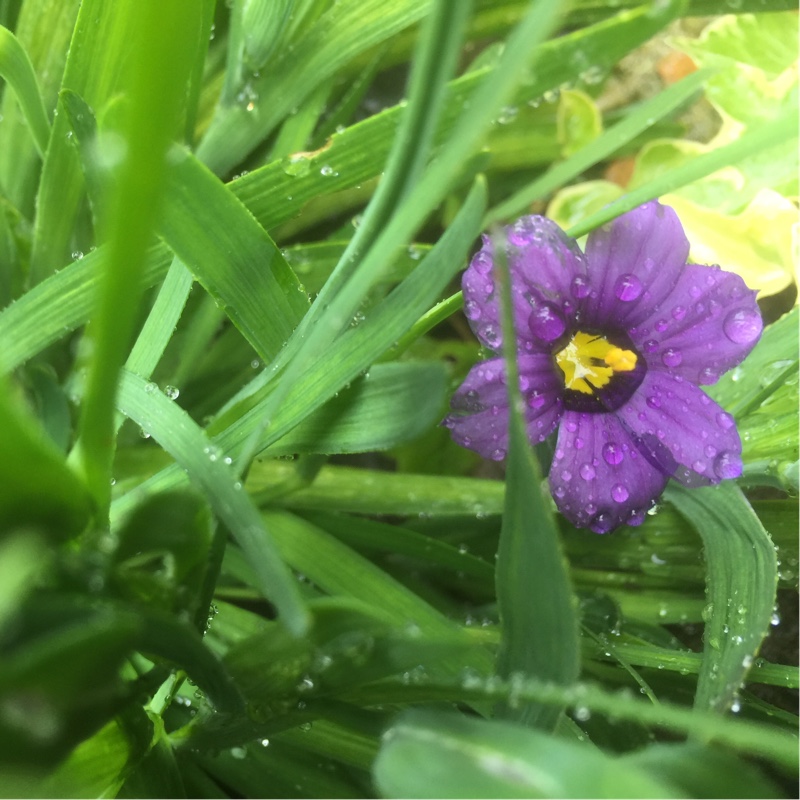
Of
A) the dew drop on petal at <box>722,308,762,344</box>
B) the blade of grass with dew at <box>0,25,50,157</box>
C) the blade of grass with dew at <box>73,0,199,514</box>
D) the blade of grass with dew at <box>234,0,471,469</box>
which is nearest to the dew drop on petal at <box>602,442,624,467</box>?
the dew drop on petal at <box>722,308,762,344</box>

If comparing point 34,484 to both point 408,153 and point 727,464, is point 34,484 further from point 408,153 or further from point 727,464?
point 727,464

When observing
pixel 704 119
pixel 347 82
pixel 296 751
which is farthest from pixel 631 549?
pixel 704 119

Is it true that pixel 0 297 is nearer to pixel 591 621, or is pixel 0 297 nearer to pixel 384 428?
pixel 384 428

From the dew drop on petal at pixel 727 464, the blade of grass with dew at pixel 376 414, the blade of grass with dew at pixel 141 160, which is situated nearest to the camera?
the blade of grass with dew at pixel 141 160

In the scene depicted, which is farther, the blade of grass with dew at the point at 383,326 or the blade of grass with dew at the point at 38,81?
the blade of grass with dew at the point at 38,81

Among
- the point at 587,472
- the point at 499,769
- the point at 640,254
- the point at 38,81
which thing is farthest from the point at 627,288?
the point at 38,81

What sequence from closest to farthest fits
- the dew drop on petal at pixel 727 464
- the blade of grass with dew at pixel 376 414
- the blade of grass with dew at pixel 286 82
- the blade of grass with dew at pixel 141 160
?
the blade of grass with dew at pixel 141 160 → the blade of grass with dew at pixel 376 414 → the dew drop on petal at pixel 727 464 → the blade of grass with dew at pixel 286 82

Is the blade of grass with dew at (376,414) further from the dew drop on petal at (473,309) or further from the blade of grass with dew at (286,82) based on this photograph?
the blade of grass with dew at (286,82)

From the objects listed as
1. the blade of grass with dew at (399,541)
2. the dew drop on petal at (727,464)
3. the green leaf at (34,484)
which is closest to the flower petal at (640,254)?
the dew drop on petal at (727,464)
